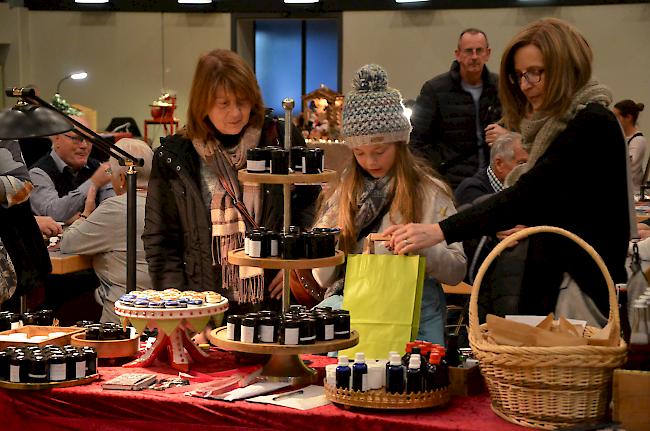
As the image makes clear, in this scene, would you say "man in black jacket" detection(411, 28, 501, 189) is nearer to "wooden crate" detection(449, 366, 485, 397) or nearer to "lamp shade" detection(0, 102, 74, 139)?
"lamp shade" detection(0, 102, 74, 139)

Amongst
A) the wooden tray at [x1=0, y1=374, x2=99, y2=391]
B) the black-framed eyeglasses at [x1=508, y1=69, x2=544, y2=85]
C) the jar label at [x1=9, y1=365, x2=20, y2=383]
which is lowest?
the wooden tray at [x1=0, y1=374, x2=99, y2=391]

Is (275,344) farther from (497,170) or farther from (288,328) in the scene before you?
(497,170)

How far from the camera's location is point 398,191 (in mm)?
3172

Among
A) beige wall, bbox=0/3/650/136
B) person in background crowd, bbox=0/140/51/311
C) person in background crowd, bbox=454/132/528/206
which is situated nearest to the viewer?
person in background crowd, bbox=0/140/51/311

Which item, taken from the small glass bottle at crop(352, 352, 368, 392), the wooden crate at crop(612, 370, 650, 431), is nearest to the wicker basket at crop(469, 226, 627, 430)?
the wooden crate at crop(612, 370, 650, 431)

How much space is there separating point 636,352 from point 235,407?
97 centimetres

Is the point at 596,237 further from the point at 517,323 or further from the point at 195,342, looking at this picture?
the point at 195,342

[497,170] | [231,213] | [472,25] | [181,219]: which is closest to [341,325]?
[231,213]

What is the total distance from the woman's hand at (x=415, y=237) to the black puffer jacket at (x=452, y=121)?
3.30 meters

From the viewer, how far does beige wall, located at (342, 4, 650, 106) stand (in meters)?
10.7

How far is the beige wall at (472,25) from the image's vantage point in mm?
10719

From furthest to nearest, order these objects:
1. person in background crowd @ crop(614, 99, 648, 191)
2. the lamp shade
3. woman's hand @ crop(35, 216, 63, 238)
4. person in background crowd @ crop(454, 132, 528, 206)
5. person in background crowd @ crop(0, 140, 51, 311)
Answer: person in background crowd @ crop(614, 99, 648, 191), woman's hand @ crop(35, 216, 63, 238), person in background crowd @ crop(454, 132, 528, 206), person in background crowd @ crop(0, 140, 51, 311), the lamp shade

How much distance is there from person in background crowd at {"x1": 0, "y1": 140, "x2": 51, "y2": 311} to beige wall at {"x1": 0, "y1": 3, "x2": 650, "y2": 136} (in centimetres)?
788

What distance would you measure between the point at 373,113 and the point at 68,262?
2238 millimetres
